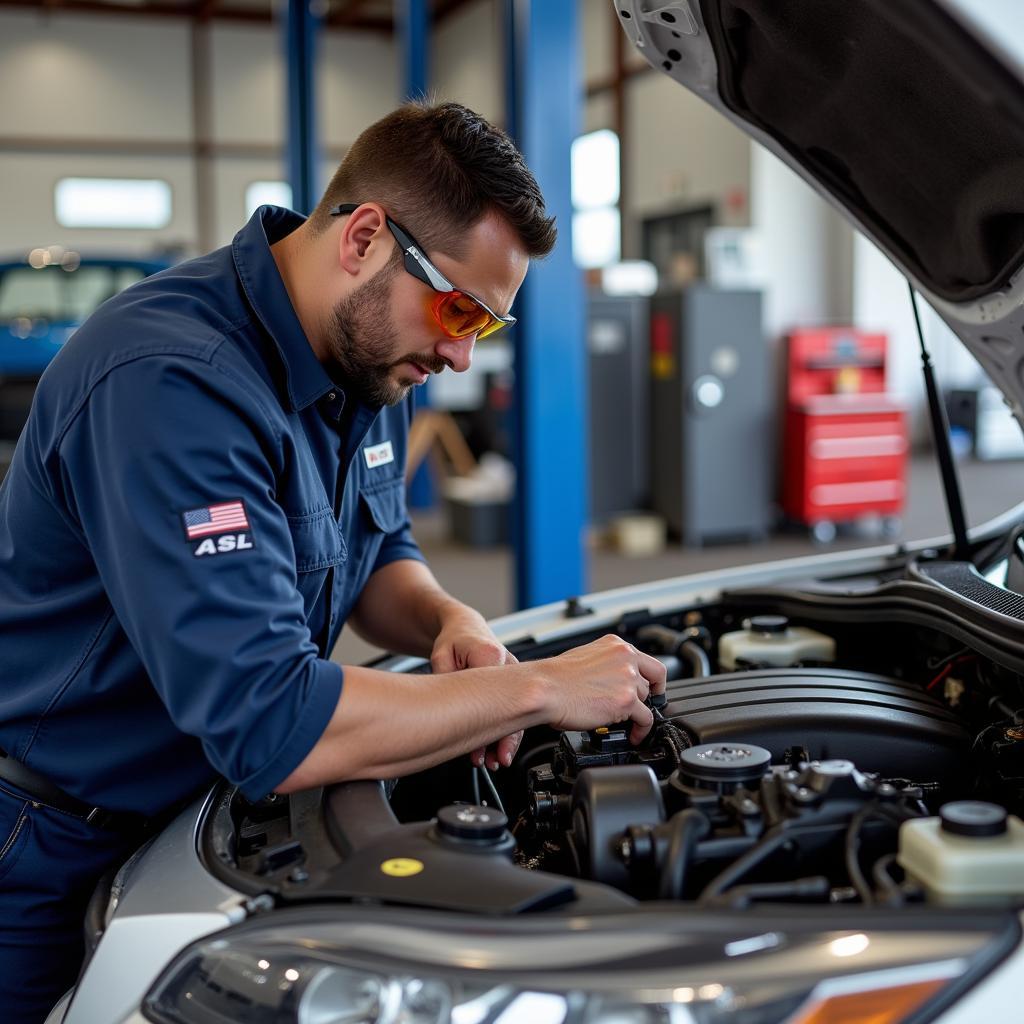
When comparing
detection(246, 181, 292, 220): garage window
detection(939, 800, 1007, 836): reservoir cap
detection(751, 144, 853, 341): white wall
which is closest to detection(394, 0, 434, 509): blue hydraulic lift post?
detection(751, 144, 853, 341): white wall

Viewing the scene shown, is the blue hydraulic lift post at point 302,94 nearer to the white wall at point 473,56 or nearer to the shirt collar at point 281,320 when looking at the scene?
the white wall at point 473,56

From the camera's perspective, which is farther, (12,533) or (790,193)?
(790,193)

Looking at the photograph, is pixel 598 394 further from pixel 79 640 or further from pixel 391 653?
pixel 79 640

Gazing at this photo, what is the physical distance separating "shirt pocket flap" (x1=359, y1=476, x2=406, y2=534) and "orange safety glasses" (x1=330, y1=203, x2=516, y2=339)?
369 mm

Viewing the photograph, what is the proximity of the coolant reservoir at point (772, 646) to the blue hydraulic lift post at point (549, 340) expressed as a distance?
87.9 inches

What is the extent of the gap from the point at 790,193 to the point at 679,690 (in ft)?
27.3

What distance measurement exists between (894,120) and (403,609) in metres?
0.94

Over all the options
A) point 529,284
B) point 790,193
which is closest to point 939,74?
point 529,284

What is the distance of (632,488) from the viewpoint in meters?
6.70

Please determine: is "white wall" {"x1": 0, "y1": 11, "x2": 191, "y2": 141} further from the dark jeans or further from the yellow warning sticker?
the yellow warning sticker

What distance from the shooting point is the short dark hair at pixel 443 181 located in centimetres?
131

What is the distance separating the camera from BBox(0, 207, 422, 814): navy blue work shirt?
1.05 meters

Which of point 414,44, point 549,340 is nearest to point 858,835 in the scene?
point 549,340

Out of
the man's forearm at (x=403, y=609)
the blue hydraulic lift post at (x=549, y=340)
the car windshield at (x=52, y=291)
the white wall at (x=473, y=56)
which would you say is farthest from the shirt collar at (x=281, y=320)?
the white wall at (x=473, y=56)
